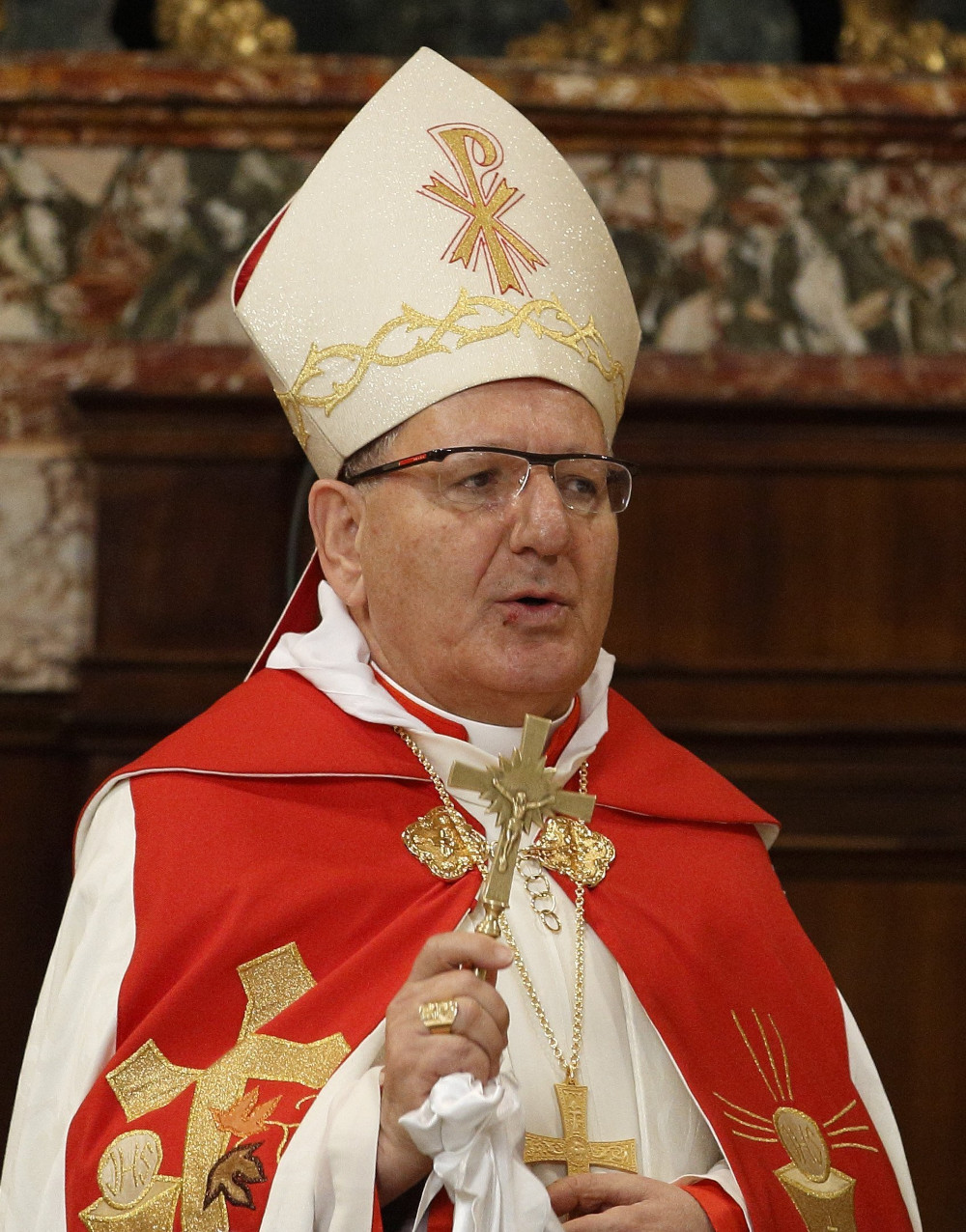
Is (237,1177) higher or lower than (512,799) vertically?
lower

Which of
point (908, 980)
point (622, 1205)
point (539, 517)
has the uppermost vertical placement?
point (539, 517)

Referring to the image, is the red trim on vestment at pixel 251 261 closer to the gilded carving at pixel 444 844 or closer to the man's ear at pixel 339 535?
the man's ear at pixel 339 535

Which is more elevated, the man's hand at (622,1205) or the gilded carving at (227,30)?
the gilded carving at (227,30)

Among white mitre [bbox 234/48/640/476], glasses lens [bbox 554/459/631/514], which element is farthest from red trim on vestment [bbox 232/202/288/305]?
glasses lens [bbox 554/459/631/514]

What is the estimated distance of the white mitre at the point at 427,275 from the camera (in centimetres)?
273

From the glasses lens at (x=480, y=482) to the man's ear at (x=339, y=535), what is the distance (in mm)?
224

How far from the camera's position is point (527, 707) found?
8.86ft

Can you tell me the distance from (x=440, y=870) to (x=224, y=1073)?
451mm

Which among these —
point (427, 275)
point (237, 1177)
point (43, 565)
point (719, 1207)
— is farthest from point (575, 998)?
point (43, 565)

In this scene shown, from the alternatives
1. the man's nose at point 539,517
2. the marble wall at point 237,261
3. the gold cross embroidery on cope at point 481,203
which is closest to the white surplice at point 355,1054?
the man's nose at point 539,517

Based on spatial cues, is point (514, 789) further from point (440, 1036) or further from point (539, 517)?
point (539, 517)

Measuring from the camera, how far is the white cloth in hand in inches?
82.4

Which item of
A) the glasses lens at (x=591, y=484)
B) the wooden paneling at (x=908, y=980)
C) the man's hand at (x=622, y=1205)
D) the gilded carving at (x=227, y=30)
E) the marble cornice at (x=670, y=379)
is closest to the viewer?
the man's hand at (x=622, y=1205)

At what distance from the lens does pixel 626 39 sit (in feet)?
15.1
